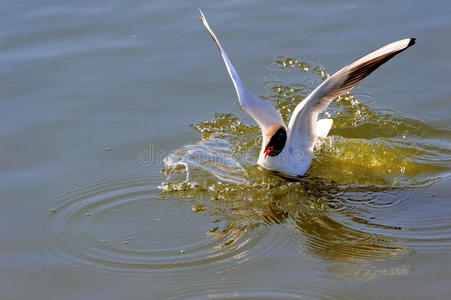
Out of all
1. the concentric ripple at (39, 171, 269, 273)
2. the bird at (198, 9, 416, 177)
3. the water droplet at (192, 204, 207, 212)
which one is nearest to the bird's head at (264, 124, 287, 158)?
the bird at (198, 9, 416, 177)

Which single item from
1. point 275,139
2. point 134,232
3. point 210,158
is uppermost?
point 275,139

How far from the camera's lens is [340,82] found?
4.33 metres

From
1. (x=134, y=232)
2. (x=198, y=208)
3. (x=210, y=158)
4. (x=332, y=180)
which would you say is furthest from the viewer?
(x=210, y=158)

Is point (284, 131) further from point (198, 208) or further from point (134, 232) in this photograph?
point (134, 232)

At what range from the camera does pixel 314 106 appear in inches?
177

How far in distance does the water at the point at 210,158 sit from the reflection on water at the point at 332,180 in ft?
0.05

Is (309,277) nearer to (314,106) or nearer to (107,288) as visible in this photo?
(107,288)

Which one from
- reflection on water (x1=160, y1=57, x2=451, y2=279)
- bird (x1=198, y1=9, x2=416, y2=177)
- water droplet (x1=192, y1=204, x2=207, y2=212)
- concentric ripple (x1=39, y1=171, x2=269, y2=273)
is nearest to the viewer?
concentric ripple (x1=39, y1=171, x2=269, y2=273)

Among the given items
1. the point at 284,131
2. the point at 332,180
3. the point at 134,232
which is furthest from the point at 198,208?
the point at 332,180

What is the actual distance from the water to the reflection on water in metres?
0.02

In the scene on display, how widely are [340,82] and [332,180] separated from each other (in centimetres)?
81

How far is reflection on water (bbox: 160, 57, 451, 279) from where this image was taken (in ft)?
12.3

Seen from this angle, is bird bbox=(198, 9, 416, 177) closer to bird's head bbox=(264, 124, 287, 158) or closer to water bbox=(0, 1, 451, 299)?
bird's head bbox=(264, 124, 287, 158)

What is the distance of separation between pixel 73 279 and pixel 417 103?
361 centimetres
